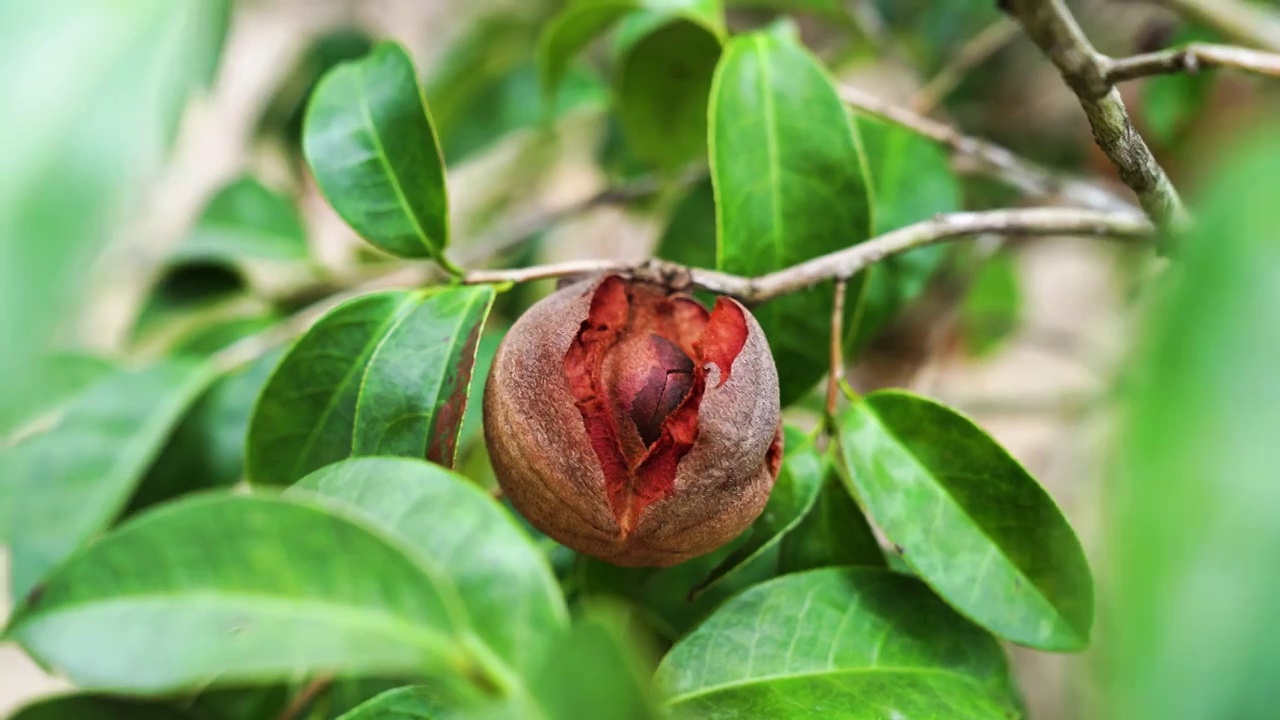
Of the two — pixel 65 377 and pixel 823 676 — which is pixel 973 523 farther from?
pixel 65 377

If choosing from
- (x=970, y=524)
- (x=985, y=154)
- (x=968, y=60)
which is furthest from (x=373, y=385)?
(x=968, y=60)

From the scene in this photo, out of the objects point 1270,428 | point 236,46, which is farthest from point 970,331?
point 236,46

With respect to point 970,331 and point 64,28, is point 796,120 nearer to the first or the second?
point 64,28

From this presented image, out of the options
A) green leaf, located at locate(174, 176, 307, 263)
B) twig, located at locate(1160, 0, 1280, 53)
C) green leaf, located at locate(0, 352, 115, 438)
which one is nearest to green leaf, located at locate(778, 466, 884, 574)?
twig, located at locate(1160, 0, 1280, 53)

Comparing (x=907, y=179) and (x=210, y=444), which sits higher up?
(x=907, y=179)

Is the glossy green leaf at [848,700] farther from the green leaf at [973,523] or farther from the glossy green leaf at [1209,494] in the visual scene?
the glossy green leaf at [1209,494]

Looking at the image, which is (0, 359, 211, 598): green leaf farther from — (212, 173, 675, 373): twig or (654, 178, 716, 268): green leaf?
(654, 178, 716, 268): green leaf

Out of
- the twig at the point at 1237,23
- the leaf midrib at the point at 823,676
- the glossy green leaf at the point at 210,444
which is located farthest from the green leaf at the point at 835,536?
the glossy green leaf at the point at 210,444

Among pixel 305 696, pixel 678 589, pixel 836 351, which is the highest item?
pixel 836 351
